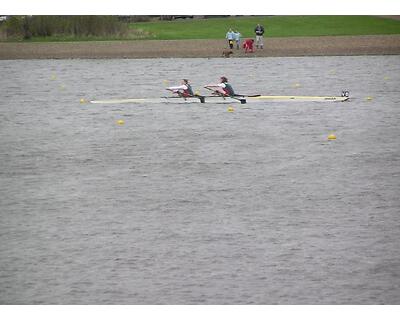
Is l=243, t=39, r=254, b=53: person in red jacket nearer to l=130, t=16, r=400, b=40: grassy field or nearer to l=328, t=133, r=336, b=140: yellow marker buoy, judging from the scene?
l=130, t=16, r=400, b=40: grassy field

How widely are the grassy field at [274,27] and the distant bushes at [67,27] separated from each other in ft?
4.34

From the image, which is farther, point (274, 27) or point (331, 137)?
point (274, 27)

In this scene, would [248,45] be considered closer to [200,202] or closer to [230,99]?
[230,99]

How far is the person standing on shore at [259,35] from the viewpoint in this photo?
41219mm

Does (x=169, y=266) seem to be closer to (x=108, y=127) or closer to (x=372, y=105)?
(x=108, y=127)

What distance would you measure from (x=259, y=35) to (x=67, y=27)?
9.77m

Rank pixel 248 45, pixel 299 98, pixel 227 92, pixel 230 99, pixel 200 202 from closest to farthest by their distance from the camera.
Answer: pixel 200 202
pixel 227 92
pixel 299 98
pixel 230 99
pixel 248 45

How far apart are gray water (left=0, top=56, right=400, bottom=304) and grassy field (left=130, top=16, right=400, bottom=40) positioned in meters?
2.64

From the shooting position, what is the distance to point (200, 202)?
661 inches

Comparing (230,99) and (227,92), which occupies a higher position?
(227,92)

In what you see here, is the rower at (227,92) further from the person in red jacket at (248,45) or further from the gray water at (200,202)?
the person in red jacket at (248,45)

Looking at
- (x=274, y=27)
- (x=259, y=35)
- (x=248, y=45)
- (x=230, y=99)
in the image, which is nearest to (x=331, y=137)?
(x=230, y=99)

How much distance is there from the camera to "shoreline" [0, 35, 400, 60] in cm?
3975
